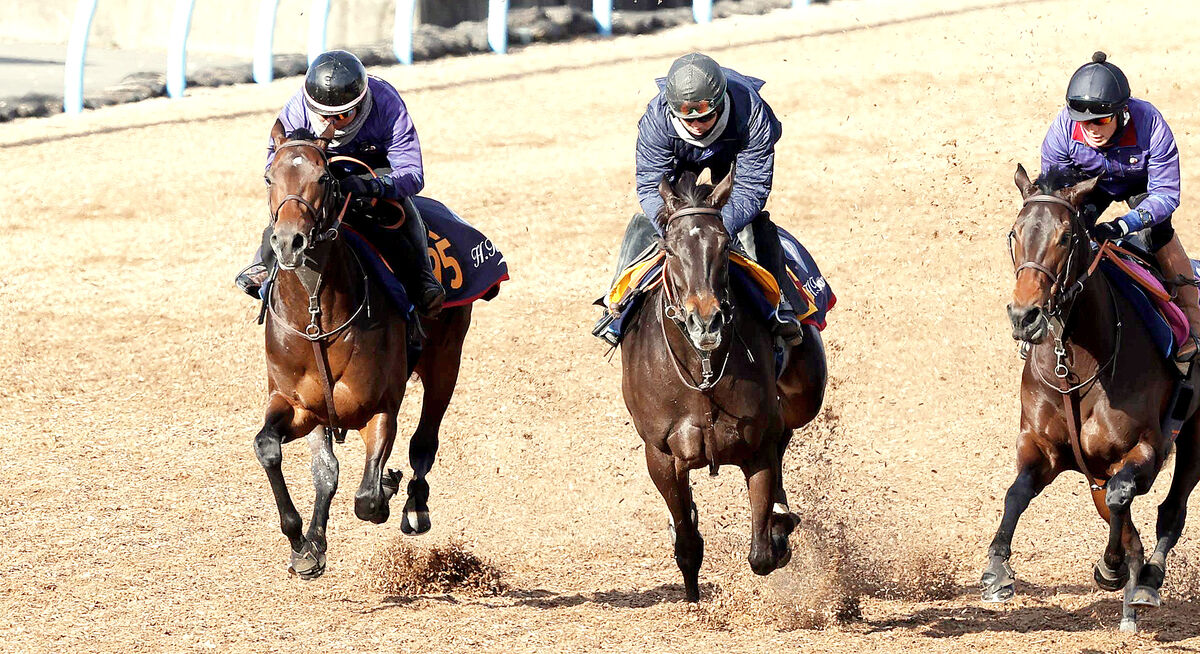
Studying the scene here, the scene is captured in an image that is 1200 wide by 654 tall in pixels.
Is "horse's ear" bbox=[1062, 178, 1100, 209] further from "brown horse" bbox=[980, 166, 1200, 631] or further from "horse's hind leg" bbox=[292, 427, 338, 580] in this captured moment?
"horse's hind leg" bbox=[292, 427, 338, 580]

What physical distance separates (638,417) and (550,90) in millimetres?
13148

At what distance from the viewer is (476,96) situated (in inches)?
795

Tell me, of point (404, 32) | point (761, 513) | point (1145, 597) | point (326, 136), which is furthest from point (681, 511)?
point (404, 32)

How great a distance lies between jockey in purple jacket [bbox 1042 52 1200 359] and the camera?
7414mm

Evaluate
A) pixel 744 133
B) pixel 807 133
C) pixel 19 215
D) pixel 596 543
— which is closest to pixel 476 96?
pixel 807 133

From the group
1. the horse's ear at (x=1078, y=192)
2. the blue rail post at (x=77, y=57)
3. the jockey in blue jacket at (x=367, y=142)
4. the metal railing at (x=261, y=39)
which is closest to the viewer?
the horse's ear at (x=1078, y=192)

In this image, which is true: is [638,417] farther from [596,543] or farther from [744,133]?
[596,543]

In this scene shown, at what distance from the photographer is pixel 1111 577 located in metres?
7.68

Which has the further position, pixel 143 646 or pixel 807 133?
pixel 807 133

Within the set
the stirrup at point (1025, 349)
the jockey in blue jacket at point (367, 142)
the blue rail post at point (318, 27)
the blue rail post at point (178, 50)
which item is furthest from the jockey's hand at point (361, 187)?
the blue rail post at point (178, 50)

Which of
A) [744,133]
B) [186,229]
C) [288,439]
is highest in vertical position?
[186,229]

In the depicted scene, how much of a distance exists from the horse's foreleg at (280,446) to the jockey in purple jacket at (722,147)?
1868 millimetres

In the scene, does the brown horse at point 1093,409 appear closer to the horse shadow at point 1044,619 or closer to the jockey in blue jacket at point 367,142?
the horse shadow at point 1044,619

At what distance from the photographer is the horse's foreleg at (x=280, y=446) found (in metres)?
7.87
